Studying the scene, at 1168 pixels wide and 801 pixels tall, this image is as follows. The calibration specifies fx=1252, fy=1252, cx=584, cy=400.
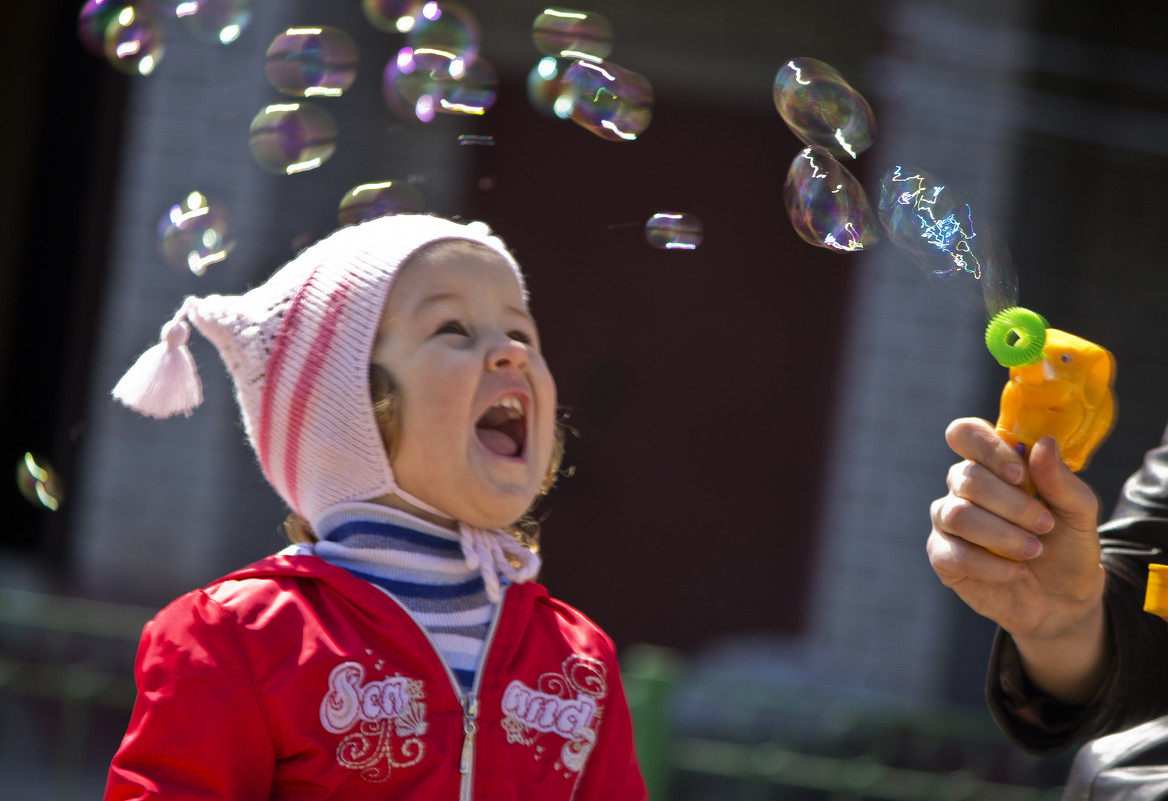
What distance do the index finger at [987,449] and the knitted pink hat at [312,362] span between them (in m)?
→ 0.62

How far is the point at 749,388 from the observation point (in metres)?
5.27

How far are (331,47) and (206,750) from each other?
4.80ft

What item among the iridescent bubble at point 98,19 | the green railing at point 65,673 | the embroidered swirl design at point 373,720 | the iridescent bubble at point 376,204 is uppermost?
the iridescent bubble at point 98,19

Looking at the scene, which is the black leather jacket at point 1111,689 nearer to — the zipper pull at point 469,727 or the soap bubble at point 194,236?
Result: the zipper pull at point 469,727

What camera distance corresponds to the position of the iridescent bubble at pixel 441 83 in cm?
222

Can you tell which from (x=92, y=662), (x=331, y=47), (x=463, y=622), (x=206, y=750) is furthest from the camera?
(x=92, y=662)

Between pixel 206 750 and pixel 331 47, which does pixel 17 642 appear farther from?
pixel 206 750

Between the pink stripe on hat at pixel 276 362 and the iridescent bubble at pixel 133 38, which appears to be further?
the iridescent bubble at pixel 133 38

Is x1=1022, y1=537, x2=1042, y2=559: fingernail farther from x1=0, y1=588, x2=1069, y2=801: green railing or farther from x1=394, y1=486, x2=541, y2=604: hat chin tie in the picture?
x1=0, y1=588, x2=1069, y2=801: green railing

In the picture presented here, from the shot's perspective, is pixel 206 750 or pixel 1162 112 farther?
pixel 1162 112

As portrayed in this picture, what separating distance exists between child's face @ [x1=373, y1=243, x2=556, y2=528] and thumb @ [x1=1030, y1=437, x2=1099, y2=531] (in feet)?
1.99

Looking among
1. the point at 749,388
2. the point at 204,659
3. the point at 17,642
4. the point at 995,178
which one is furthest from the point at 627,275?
the point at 204,659

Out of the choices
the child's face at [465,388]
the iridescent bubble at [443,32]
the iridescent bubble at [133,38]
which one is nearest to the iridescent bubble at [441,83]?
the iridescent bubble at [443,32]

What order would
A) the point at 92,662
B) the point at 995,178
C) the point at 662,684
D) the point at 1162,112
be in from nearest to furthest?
the point at 662,684, the point at 92,662, the point at 995,178, the point at 1162,112
